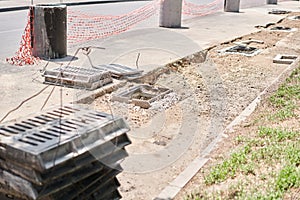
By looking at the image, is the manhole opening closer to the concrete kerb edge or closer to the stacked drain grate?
the concrete kerb edge

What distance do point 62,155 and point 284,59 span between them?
377 inches

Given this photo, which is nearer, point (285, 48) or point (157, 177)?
point (157, 177)

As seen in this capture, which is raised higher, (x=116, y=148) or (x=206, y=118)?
(x=116, y=148)

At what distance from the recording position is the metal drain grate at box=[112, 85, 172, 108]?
770 cm

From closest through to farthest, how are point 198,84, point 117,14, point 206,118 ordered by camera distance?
1. point 206,118
2. point 198,84
3. point 117,14

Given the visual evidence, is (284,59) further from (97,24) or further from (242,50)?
(97,24)

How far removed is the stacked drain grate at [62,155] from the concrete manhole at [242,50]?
8.96 m

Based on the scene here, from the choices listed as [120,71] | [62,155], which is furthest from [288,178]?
[120,71]

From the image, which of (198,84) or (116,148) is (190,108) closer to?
(198,84)

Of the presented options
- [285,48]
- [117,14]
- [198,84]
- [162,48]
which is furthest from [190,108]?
[117,14]

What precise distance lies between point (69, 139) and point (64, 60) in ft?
22.1

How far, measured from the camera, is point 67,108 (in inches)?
170

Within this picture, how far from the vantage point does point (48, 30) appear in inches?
392

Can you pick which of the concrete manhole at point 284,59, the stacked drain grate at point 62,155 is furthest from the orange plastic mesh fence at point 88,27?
the stacked drain grate at point 62,155
